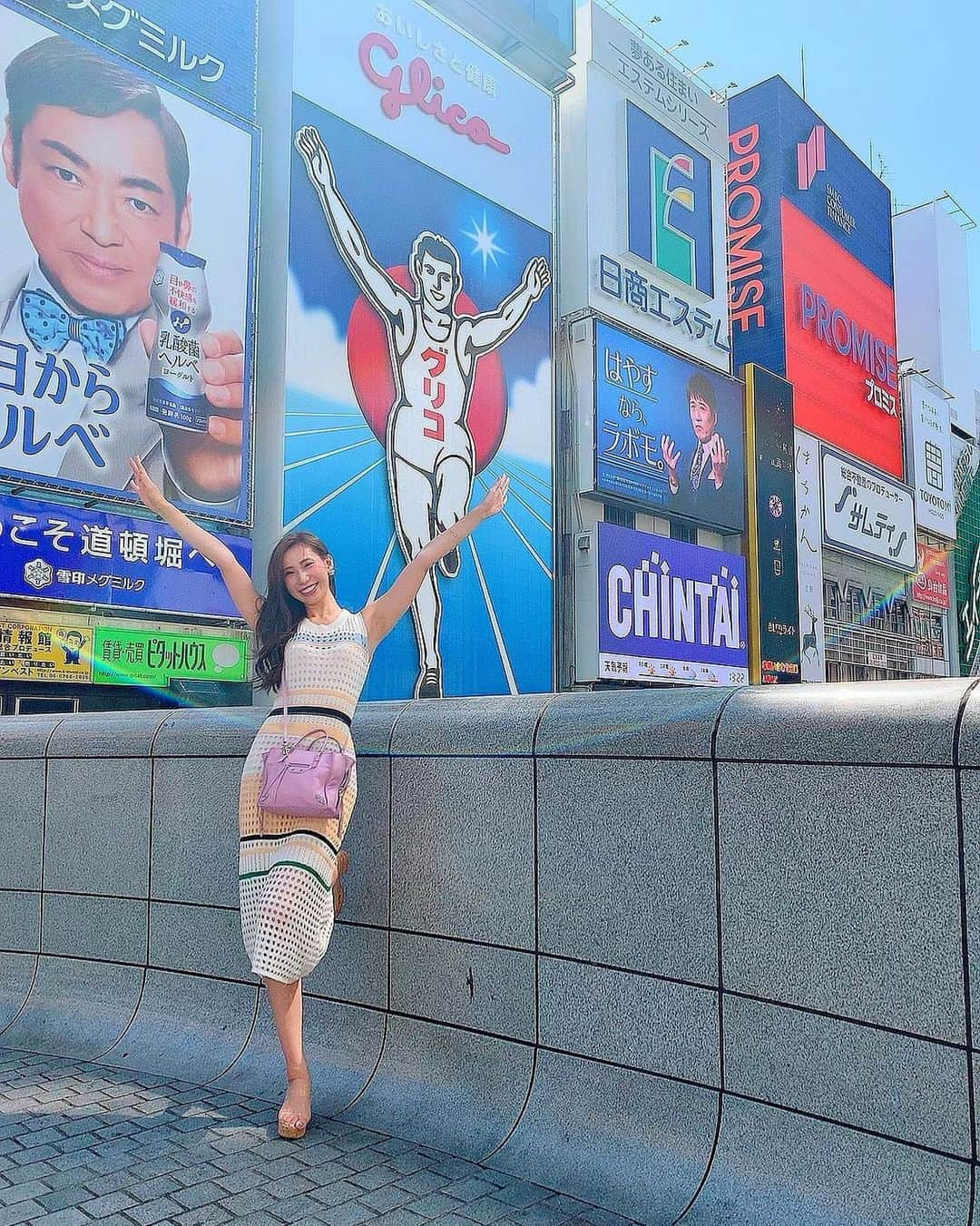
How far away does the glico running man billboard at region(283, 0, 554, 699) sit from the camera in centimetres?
1875

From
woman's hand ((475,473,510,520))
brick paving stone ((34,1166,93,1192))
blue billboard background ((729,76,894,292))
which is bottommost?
brick paving stone ((34,1166,93,1192))

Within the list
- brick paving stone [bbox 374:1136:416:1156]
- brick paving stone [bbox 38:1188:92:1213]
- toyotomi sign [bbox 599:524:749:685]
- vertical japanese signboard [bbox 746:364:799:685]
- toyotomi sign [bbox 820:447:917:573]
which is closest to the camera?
brick paving stone [bbox 38:1188:92:1213]

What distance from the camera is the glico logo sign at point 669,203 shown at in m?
26.1

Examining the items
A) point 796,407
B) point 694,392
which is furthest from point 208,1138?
point 796,407

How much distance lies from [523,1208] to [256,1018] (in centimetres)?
162

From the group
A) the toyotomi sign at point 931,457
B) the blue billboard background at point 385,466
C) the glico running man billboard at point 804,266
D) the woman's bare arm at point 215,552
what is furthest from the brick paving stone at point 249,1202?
the toyotomi sign at point 931,457

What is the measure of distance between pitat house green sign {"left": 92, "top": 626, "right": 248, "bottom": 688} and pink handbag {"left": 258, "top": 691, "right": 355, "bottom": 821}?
1224cm

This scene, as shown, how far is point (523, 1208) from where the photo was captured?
10.0ft

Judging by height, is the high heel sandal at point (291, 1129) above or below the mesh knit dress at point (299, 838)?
below

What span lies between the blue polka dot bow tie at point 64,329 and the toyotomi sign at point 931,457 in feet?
94.6

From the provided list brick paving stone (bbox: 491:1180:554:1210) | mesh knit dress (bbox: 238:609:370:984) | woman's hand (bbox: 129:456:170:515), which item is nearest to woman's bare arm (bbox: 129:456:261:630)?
woman's hand (bbox: 129:456:170:515)

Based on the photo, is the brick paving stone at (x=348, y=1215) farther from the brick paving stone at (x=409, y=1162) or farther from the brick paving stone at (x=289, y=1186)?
the brick paving stone at (x=409, y=1162)

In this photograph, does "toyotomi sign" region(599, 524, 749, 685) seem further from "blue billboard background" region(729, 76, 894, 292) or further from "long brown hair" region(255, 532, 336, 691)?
"long brown hair" region(255, 532, 336, 691)

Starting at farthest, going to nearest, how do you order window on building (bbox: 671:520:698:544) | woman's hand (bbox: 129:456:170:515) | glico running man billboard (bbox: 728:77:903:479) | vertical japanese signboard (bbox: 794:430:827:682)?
glico running man billboard (bbox: 728:77:903:479), vertical japanese signboard (bbox: 794:430:827:682), window on building (bbox: 671:520:698:544), woman's hand (bbox: 129:456:170:515)
